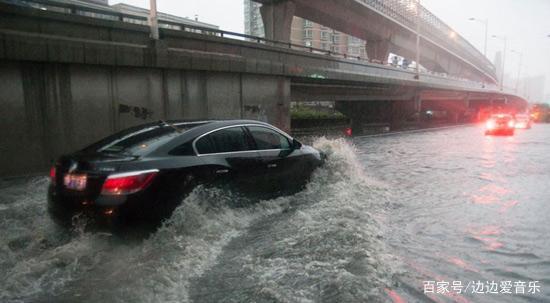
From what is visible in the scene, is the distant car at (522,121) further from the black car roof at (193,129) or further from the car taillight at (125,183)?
the car taillight at (125,183)

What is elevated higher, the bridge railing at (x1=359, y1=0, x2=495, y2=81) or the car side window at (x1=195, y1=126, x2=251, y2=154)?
the bridge railing at (x1=359, y1=0, x2=495, y2=81)

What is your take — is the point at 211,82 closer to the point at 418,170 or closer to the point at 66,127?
the point at 66,127

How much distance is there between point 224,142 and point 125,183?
5.15ft

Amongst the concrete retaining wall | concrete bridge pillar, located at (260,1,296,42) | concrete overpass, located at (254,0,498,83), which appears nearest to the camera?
the concrete retaining wall

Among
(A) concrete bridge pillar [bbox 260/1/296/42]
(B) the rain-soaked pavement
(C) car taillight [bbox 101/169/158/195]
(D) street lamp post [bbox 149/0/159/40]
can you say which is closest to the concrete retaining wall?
(D) street lamp post [bbox 149/0/159/40]

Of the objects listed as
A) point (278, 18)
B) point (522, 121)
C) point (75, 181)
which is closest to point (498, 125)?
point (522, 121)

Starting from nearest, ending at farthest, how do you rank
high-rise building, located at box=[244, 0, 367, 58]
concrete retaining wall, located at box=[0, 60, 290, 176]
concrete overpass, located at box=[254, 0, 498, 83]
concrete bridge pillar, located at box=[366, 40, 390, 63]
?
1. concrete retaining wall, located at box=[0, 60, 290, 176]
2. concrete overpass, located at box=[254, 0, 498, 83]
3. concrete bridge pillar, located at box=[366, 40, 390, 63]
4. high-rise building, located at box=[244, 0, 367, 58]

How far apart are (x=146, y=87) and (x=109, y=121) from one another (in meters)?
1.67

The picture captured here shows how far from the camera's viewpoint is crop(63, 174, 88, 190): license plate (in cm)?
397

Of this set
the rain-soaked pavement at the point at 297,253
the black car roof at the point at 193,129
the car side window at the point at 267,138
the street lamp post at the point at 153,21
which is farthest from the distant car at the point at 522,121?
the black car roof at the point at 193,129

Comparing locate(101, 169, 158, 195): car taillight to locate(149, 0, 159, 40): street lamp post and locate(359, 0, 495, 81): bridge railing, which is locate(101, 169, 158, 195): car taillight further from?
locate(359, 0, 495, 81): bridge railing

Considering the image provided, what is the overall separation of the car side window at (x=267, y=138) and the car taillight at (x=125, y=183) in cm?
202

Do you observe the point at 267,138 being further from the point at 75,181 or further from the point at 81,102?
the point at 81,102

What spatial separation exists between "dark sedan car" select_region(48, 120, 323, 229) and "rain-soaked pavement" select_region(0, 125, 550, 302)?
0.24 metres
